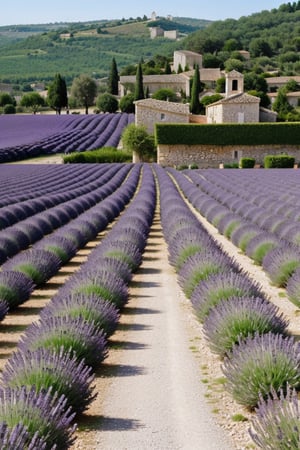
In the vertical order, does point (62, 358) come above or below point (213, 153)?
above

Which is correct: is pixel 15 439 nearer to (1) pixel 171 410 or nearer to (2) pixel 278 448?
(2) pixel 278 448

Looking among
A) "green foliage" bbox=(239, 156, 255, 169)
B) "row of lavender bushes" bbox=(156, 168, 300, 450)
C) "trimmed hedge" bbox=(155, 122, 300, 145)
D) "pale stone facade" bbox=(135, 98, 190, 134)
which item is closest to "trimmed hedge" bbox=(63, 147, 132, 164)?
"trimmed hedge" bbox=(155, 122, 300, 145)

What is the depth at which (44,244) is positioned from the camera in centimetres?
1229

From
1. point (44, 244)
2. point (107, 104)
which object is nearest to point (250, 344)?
point (44, 244)

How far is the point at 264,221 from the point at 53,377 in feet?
37.1

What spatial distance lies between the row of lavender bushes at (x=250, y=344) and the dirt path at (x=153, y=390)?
28cm

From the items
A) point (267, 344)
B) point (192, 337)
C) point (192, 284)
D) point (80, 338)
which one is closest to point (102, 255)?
point (192, 284)

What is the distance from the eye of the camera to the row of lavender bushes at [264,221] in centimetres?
1036

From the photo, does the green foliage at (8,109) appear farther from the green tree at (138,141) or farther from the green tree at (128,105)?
the green tree at (138,141)

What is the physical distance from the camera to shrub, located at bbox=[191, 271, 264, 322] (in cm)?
776

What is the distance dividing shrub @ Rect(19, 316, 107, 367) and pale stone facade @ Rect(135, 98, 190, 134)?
51351 millimetres

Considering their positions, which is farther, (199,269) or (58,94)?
(58,94)

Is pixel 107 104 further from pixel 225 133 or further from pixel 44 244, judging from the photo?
pixel 44 244

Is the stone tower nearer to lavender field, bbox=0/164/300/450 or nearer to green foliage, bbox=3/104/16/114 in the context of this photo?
green foliage, bbox=3/104/16/114
